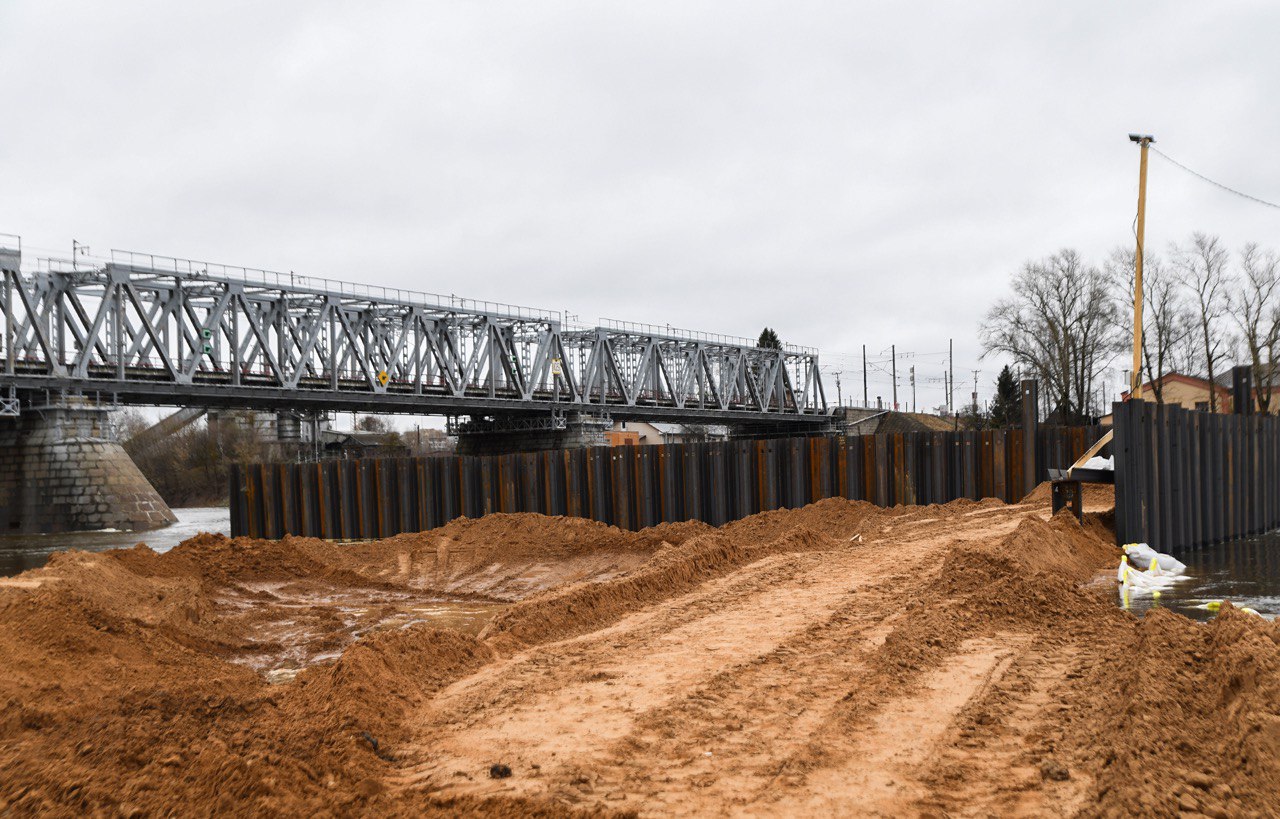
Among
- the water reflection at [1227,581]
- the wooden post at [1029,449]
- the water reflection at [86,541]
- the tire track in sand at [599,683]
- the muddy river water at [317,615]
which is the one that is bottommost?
the water reflection at [86,541]

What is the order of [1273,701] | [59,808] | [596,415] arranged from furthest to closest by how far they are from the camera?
[596,415], [1273,701], [59,808]

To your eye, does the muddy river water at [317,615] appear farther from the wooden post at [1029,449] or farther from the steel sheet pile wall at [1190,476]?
the wooden post at [1029,449]

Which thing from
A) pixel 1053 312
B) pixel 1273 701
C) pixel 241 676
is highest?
pixel 1053 312

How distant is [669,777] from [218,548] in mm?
14749

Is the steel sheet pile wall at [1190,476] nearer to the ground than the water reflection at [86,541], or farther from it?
farther from it

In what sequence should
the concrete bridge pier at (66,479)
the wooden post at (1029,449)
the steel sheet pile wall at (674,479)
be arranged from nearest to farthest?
1. the wooden post at (1029,449)
2. the steel sheet pile wall at (674,479)
3. the concrete bridge pier at (66,479)

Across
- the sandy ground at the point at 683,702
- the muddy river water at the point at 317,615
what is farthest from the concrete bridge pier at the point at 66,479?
the sandy ground at the point at 683,702

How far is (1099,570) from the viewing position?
1298 centimetres

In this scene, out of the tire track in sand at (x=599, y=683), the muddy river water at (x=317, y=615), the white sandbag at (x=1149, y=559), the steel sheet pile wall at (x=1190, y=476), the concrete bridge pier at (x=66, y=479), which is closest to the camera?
the tire track in sand at (x=599, y=683)

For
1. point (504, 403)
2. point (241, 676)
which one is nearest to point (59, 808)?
point (241, 676)

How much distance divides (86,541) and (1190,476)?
3924 centimetres

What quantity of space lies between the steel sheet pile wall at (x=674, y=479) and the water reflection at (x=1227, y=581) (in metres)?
4.05

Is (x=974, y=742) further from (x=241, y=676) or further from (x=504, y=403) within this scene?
(x=504, y=403)

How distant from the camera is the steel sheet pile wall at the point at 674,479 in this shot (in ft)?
64.3
